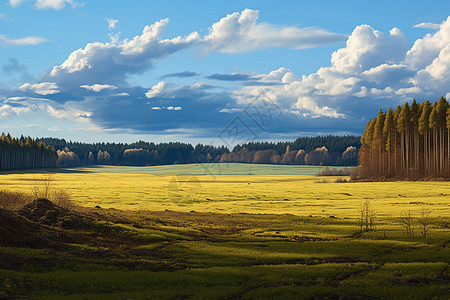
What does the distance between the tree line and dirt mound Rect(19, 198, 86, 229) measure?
337 feet

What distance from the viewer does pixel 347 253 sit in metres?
32.9

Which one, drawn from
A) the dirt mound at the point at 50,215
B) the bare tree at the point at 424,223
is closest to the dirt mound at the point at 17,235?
the dirt mound at the point at 50,215

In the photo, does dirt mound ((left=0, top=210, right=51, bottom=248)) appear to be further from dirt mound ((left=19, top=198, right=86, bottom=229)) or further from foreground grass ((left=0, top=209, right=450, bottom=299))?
dirt mound ((left=19, top=198, right=86, bottom=229))

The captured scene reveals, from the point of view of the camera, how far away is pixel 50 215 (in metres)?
44.1

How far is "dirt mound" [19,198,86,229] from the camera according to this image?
42312mm

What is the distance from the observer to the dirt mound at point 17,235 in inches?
1281

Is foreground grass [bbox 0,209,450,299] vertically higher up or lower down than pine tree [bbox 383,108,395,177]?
lower down

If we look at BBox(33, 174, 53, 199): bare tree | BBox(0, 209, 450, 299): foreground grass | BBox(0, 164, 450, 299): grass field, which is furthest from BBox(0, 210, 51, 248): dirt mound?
BBox(33, 174, 53, 199): bare tree

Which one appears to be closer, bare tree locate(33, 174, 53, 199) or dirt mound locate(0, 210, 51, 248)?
dirt mound locate(0, 210, 51, 248)

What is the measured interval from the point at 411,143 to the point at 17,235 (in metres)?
123

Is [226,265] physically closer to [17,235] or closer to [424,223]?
[17,235]

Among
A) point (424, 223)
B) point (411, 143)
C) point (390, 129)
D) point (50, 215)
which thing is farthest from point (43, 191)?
point (411, 143)

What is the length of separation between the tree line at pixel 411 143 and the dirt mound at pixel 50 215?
102796mm

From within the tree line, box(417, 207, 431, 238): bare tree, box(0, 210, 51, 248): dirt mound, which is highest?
the tree line
